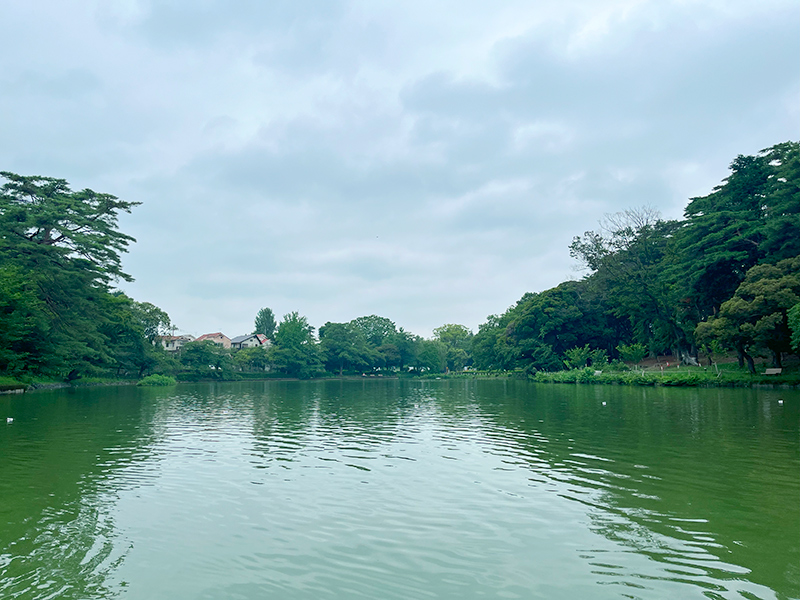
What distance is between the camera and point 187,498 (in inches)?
341

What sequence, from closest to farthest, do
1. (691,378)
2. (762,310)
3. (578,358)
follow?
1. (762,310)
2. (691,378)
3. (578,358)

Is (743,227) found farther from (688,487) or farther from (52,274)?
(52,274)

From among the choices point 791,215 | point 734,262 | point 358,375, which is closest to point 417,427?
point 791,215

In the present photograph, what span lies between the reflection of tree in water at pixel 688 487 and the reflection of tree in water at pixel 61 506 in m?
5.38

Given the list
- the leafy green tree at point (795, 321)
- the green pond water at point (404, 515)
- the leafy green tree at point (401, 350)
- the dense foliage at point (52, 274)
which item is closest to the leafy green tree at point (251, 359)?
the leafy green tree at point (401, 350)

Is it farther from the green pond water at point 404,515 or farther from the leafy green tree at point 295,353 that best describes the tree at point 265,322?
the green pond water at point 404,515

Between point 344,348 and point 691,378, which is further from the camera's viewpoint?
point 344,348

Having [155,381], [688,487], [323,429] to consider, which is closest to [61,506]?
[323,429]

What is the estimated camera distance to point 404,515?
25.1 feet

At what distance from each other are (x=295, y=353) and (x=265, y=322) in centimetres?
4616

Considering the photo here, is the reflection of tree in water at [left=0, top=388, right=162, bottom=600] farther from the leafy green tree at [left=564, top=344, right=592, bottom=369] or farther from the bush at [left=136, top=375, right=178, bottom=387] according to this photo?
the leafy green tree at [left=564, top=344, right=592, bottom=369]

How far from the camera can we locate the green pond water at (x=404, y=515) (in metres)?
5.35

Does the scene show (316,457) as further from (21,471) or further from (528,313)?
(528,313)

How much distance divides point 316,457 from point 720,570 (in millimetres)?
8348
